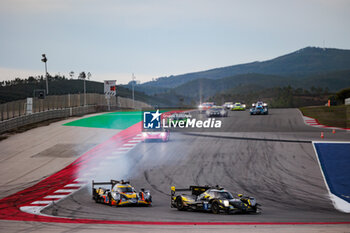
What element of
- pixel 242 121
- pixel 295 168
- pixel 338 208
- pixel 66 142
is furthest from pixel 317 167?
pixel 242 121

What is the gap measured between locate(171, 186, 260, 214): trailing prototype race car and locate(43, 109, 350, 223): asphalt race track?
285 mm

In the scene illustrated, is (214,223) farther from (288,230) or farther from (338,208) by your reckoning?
(338,208)

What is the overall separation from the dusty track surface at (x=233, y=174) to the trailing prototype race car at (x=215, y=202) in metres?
0.35

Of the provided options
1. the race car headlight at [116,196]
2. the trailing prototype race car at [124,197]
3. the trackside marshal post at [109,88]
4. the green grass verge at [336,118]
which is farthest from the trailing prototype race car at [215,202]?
the trackside marshal post at [109,88]

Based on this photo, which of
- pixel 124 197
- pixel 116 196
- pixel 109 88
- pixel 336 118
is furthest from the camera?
pixel 109 88

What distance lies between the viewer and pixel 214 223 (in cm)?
1312

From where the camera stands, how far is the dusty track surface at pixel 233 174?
14758mm

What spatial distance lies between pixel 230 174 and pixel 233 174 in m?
0.17

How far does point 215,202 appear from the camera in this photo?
15266mm

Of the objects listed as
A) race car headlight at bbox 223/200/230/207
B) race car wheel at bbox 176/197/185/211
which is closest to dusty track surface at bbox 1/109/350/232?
race car wheel at bbox 176/197/185/211

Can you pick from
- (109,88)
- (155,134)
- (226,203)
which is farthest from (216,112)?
(226,203)

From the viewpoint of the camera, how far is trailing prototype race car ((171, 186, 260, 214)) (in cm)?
1497

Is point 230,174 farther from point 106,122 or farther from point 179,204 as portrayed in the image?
point 106,122

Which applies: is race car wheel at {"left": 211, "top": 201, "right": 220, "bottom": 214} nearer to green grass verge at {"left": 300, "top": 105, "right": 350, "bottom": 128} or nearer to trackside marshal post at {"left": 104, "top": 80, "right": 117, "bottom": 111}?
green grass verge at {"left": 300, "top": 105, "right": 350, "bottom": 128}
